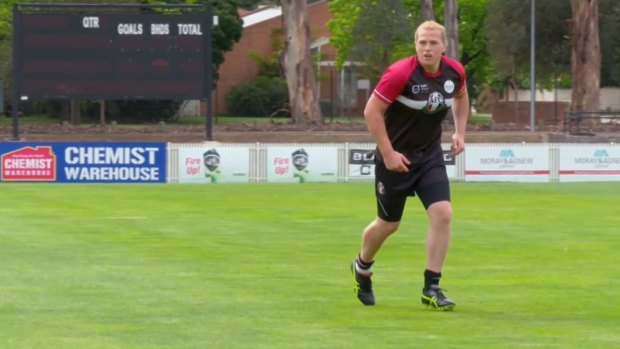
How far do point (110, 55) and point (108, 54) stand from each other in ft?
Answer: 0.20

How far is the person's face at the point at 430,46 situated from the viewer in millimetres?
9258

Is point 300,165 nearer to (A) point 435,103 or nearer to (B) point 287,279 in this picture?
(B) point 287,279

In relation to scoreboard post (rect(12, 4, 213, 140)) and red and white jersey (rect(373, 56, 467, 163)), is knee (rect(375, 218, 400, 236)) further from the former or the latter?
scoreboard post (rect(12, 4, 213, 140))

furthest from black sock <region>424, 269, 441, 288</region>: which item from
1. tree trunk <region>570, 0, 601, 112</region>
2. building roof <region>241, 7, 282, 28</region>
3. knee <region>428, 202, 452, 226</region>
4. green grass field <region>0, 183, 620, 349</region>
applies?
building roof <region>241, 7, 282, 28</region>

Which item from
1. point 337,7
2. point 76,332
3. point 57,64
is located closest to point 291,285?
point 76,332

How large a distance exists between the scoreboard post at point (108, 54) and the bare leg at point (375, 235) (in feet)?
81.8

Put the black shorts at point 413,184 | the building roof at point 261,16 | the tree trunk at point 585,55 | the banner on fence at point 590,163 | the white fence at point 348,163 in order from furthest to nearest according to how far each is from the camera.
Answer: the building roof at point 261,16 → the tree trunk at point 585,55 → the banner on fence at point 590,163 → the white fence at point 348,163 → the black shorts at point 413,184

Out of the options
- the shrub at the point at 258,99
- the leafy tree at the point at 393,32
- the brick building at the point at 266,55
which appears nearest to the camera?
the leafy tree at the point at 393,32

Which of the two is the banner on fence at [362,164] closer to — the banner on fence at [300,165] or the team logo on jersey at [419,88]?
the banner on fence at [300,165]

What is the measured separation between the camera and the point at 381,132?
9242 mm

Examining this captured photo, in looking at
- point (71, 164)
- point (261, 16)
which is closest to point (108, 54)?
point (71, 164)

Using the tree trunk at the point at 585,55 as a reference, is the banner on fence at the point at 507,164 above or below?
below

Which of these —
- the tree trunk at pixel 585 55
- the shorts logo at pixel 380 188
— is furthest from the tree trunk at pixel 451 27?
the shorts logo at pixel 380 188

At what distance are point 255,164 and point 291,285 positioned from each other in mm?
21904
